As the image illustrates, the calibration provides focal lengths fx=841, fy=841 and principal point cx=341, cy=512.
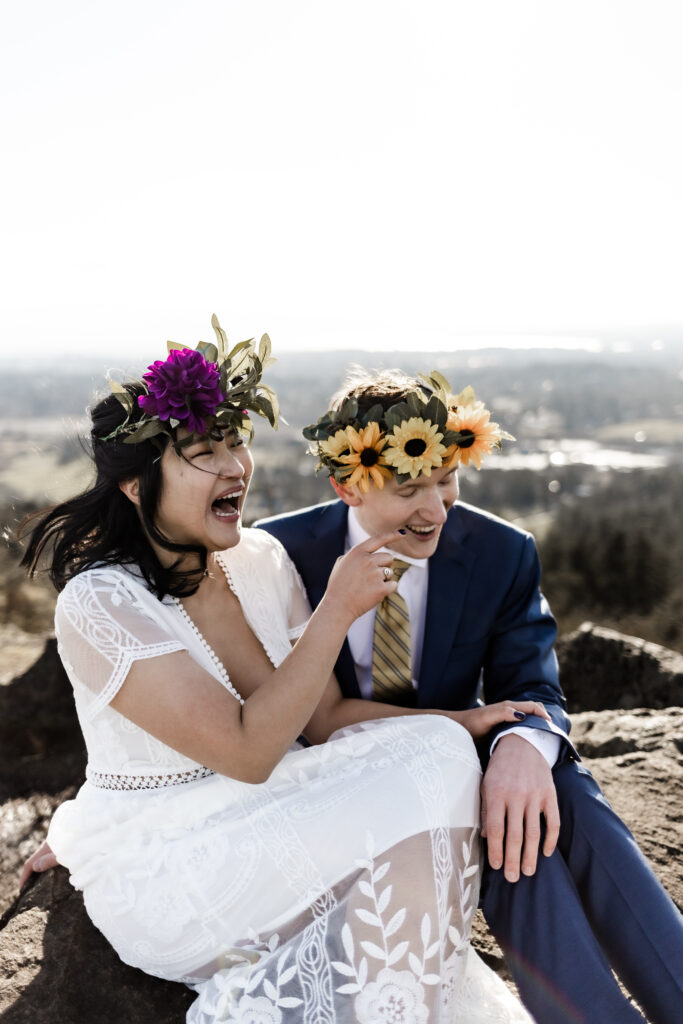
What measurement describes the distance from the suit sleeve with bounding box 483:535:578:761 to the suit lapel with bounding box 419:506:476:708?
8.7 inches

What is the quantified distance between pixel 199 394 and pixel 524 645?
1.73 m

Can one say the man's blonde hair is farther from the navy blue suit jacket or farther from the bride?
the navy blue suit jacket

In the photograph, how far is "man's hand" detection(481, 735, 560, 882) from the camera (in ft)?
8.54

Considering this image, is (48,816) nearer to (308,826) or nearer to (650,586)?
(308,826)

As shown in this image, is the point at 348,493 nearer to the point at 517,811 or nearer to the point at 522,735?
the point at 522,735

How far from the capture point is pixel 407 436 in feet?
10.3

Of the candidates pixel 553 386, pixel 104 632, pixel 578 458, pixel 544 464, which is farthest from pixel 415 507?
pixel 553 386

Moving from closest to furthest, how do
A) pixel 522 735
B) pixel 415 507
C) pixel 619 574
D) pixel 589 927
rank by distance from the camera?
pixel 589 927 → pixel 522 735 → pixel 415 507 → pixel 619 574

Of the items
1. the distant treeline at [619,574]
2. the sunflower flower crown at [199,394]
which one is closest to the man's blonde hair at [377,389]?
the sunflower flower crown at [199,394]

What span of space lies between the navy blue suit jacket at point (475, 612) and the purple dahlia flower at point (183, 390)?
1077 mm

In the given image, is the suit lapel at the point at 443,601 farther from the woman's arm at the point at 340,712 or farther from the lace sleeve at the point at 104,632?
the lace sleeve at the point at 104,632

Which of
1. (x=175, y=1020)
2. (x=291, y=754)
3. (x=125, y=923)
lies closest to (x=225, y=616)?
(x=291, y=754)

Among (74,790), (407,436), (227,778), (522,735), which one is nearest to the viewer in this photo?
(227,778)

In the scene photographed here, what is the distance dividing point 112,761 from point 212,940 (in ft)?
2.22
